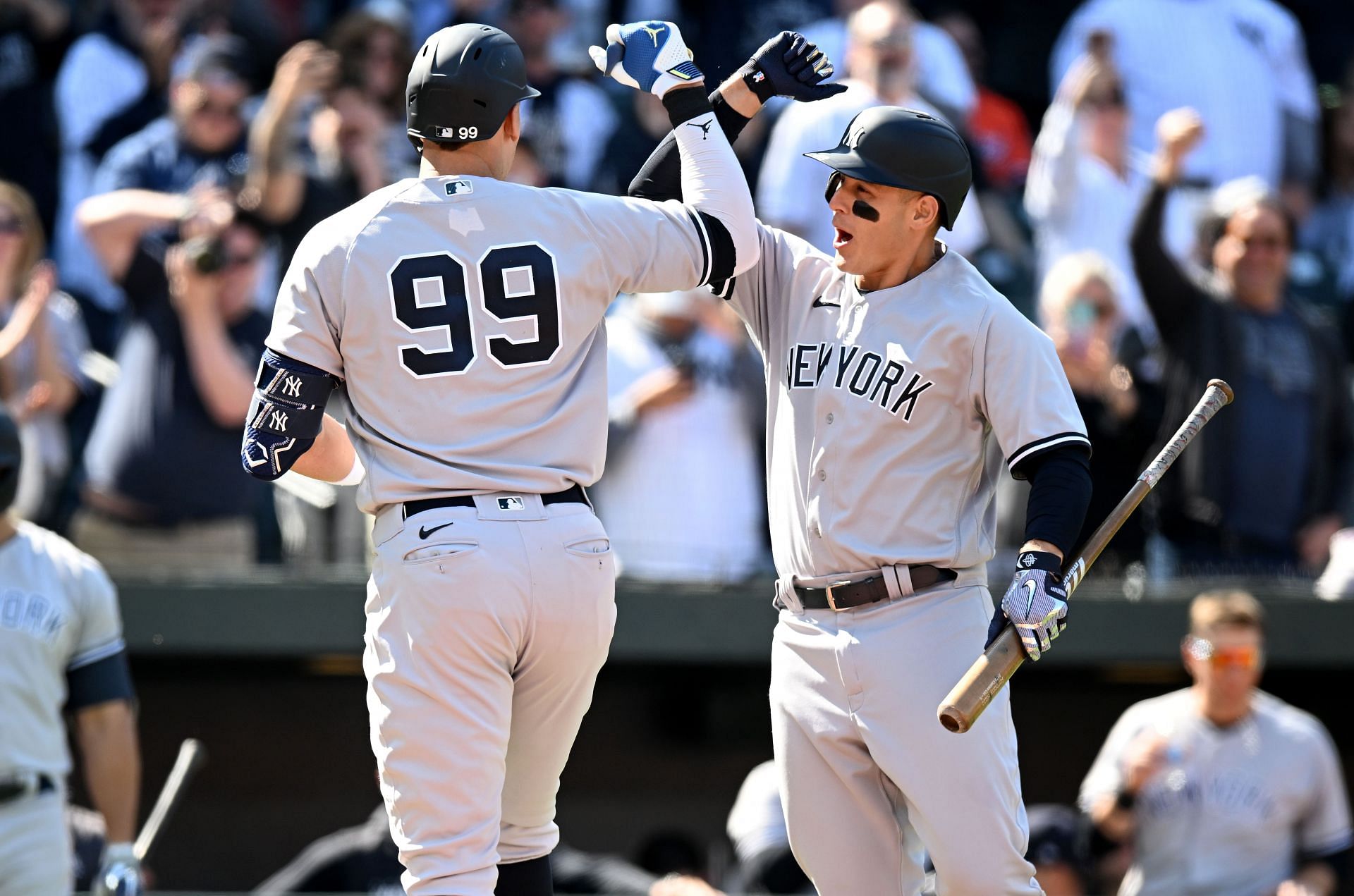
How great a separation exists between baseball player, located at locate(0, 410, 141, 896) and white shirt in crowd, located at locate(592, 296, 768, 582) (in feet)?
7.26

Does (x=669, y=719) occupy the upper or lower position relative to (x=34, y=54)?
lower

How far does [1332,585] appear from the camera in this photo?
7.09 m

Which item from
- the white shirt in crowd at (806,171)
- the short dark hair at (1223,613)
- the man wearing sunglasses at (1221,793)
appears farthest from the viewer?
the white shirt in crowd at (806,171)

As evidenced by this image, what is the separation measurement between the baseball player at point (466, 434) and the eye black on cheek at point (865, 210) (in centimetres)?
46

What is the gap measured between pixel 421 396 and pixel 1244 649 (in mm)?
3988

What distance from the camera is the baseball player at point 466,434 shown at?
132 inches

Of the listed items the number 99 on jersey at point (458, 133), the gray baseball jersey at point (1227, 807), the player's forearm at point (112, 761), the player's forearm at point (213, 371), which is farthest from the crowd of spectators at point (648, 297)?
the number 99 on jersey at point (458, 133)

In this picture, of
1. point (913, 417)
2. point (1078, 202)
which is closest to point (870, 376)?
point (913, 417)

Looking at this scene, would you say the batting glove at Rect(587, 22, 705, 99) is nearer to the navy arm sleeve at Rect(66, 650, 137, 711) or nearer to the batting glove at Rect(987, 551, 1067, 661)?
the batting glove at Rect(987, 551, 1067, 661)

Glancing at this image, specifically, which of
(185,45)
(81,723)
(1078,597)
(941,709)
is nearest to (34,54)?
(185,45)

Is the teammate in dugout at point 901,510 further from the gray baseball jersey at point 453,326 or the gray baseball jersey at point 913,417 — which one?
the gray baseball jersey at point 453,326

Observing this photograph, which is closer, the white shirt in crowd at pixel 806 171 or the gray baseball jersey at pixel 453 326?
the gray baseball jersey at pixel 453 326

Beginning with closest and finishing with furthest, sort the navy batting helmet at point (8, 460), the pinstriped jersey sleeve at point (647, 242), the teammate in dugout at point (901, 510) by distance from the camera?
the pinstriped jersey sleeve at point (647, 242)
the teammate in dugout at point (901, 510)
the navy batting helmet at point (8, 460)

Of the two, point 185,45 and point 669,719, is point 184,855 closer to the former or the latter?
point 669,719
